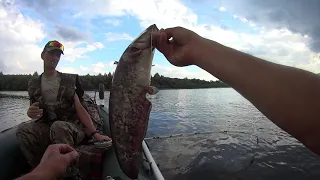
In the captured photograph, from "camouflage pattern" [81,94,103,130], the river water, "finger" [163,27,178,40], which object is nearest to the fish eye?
"finger" [163,27,178,40]

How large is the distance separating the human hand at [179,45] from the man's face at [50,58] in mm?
3974

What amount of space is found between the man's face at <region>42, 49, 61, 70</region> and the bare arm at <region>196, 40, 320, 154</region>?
4.76 meters

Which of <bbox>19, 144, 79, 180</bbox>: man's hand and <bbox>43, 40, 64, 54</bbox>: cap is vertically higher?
<bbox>43, 40, 64, 54</bbox>: cap

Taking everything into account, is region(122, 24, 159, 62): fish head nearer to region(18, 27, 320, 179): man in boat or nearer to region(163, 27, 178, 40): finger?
region(163, 27, 178, 40): finger

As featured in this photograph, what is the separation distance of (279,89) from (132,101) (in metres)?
1.40

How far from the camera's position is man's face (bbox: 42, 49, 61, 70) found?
5.40 meters

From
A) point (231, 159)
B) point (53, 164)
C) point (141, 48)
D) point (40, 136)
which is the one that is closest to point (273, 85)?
point (141, 48)

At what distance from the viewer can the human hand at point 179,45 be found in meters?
1.54

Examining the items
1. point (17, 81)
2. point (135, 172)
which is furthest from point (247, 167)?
point (17, 81)

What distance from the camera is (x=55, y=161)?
2.17 meters

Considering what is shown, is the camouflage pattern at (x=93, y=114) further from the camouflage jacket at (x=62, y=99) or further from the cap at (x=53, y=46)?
the cap at (x=53, y=46)

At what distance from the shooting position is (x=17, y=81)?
197 feet

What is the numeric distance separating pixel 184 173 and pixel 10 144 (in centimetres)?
636

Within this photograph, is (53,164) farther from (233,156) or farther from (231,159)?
(233,156)
